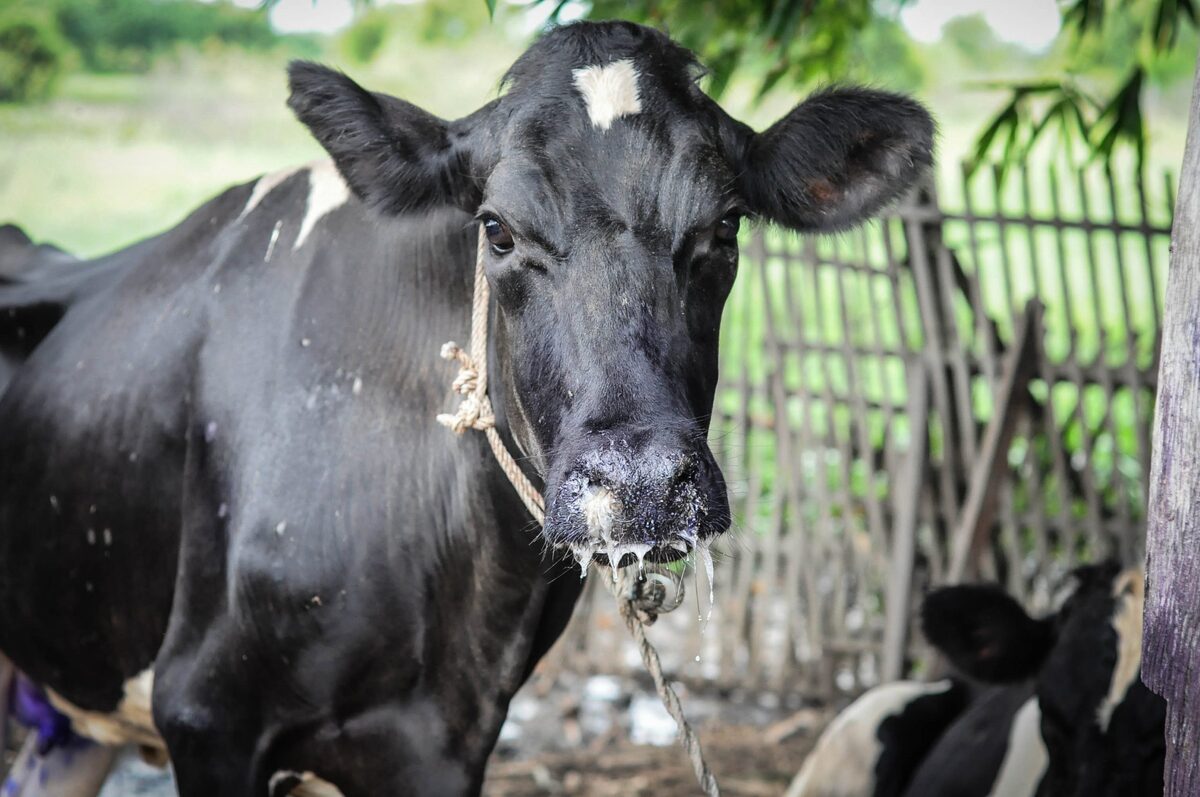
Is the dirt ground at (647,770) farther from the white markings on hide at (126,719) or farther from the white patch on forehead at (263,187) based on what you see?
the white patch on forehead at (263,187)

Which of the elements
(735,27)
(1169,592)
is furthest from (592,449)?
(735,27)

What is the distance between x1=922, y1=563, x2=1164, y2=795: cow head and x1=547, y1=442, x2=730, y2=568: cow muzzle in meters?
1.57

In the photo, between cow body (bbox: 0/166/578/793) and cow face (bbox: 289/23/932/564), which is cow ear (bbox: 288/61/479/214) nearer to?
cow face (bbox: 289/23/932/564)

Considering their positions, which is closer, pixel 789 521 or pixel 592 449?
pixel 592 449

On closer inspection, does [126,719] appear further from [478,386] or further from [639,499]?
[639,499]

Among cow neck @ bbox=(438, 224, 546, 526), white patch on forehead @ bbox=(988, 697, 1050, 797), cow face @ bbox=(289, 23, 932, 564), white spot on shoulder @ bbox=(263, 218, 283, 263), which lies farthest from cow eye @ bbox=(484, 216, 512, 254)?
white patch on forehead @ bbox=(988, 697, 1050, 797)

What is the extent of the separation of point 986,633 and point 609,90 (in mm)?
2189

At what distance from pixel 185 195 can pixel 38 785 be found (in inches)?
420

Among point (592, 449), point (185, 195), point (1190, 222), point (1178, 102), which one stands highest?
point (1178, 102)

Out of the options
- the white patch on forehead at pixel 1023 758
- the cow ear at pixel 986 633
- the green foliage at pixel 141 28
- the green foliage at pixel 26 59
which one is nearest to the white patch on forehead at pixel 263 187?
the cow ear at pixel 986 633

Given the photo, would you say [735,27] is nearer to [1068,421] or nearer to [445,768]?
[1068,421]

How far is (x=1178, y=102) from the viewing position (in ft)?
53.8

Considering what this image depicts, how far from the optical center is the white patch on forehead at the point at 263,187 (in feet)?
10.3

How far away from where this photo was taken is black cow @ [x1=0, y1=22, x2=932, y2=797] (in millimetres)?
2303
